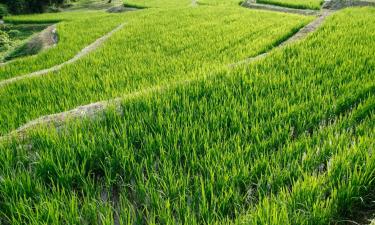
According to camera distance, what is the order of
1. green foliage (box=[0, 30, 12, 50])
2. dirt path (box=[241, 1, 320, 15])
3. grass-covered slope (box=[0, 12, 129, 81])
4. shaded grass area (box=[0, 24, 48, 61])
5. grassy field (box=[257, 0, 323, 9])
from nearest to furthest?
grass-covered slope (box=[0, 12, 129, 81]), dirt path (box=[241, 1, 320, 15]), green foliage (box=[0, 30, 12, 50]), grassy field (box=[257, 0, 323, 9]), shaded grass area (box=[0, 24, 48, 61])

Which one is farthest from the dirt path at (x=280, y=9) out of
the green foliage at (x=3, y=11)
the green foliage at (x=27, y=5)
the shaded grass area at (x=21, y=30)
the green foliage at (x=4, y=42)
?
the green foliage at (x=27, y=5)

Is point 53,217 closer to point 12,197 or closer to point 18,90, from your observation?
point 12,197

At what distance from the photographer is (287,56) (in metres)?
4.81

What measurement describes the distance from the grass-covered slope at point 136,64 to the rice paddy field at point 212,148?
57mm

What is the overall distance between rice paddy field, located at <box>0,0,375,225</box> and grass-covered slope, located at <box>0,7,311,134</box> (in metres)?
0.06

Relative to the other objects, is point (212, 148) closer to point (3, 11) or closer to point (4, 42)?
point (4, 42)

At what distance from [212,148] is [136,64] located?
4580 mm

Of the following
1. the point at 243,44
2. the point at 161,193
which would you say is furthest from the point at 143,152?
the point at 243,44

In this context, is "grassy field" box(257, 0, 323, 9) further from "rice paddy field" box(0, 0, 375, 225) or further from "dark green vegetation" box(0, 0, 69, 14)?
"dark green vegetation" box(0, 0, 69, 14)

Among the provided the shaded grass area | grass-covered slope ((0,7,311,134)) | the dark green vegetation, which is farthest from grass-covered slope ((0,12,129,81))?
the dark green vegetation

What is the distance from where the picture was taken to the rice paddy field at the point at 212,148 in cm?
169

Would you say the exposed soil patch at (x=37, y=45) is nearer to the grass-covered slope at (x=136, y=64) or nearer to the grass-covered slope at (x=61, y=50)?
the grass-covered slope at (x=61, y=50)

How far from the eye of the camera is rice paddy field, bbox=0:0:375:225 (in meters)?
1.69

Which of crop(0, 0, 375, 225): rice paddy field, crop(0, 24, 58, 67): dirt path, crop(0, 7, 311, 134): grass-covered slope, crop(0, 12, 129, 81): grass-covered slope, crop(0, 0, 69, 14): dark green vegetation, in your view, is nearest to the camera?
crop(0, 0, 375, 225): rice paddy field
